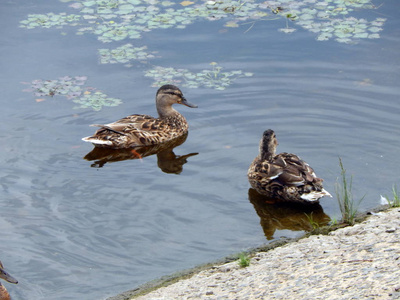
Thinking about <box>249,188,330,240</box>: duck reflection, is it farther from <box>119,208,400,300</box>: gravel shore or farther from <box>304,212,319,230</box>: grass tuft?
<box>119,208,400,300</box>: gravel shore

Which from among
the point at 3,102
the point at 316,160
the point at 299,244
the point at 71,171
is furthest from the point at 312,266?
the point at 3,102

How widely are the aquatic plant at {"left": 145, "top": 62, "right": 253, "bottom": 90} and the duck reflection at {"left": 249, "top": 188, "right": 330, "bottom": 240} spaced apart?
111 inches

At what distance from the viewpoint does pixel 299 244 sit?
6.47m

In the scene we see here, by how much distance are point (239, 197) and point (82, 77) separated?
12.9 ft

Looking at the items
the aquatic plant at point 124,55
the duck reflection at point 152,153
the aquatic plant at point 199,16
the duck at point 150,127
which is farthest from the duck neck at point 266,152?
the aquatic plant at point 199,16

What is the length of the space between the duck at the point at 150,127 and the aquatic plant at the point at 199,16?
7.47 feet

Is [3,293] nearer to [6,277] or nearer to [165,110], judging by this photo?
[6,277]

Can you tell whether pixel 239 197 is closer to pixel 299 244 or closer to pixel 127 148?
pixel 299 244

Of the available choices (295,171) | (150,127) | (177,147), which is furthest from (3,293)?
(150,127)

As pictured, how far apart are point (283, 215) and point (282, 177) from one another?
433 millimetres

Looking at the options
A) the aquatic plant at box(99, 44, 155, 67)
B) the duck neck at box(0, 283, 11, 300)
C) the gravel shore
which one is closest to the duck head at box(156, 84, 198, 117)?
the aquatic plant at box(99, 44, 155, 67)

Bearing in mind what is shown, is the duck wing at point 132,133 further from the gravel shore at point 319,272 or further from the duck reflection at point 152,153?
the gravel shore at point 319,272

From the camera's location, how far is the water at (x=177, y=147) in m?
7.04

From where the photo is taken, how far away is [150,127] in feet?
32.7
